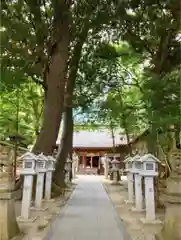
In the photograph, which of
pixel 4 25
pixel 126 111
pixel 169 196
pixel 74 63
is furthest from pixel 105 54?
pixel 169 196

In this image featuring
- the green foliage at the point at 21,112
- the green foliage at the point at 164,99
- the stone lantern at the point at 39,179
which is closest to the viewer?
the green foliage at the point at 164,99

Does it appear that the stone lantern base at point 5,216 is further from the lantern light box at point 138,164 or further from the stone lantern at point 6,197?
the lantern light box at point 138,164

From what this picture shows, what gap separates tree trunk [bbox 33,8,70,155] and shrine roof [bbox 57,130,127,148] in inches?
731

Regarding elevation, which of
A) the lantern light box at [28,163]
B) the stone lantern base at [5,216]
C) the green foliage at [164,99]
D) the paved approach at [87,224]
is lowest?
the paved approach at [87,224]

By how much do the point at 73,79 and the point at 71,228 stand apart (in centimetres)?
715

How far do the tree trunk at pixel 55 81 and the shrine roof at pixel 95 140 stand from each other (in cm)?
1856

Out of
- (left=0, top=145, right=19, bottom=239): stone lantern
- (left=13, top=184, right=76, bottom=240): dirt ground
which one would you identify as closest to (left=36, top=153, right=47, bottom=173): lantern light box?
(left=13, top=184, right=76, bottom=240): dirt ground

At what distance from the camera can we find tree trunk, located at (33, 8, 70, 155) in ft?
31.4

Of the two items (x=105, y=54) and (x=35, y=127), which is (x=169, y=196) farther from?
(x=35, y=127)

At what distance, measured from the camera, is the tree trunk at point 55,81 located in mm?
Answer: 9586

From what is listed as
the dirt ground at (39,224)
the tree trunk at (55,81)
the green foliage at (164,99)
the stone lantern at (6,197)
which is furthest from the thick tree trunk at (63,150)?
the stone lantern at (6,197)

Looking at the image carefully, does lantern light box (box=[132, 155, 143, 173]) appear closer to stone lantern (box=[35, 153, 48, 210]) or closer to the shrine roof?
stone lantern (box=[35, 153, 48, 210])

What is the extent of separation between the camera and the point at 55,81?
9734mm

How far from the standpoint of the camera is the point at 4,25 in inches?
327
